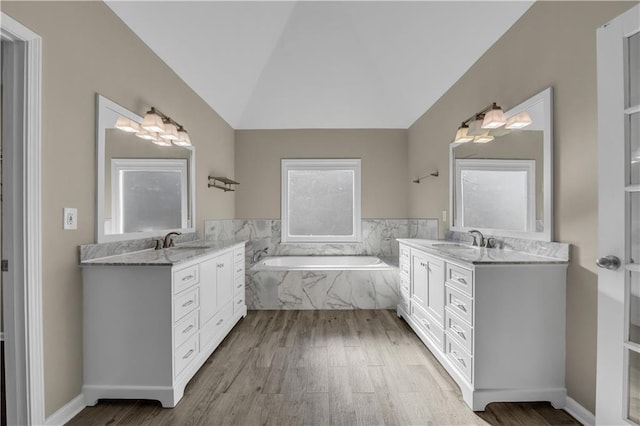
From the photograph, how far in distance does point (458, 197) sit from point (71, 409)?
10.8 ft

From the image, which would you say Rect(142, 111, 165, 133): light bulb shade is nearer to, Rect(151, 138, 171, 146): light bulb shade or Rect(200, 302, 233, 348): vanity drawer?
Rect(151, 138, 171, 146): light bulb shade

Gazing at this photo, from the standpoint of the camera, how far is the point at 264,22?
3027mm

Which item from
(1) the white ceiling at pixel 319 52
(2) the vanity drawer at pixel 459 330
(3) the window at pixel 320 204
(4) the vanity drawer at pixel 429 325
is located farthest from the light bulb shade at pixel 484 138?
(3) the window at pixel 320 204

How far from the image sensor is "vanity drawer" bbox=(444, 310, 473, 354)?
74.7 inches

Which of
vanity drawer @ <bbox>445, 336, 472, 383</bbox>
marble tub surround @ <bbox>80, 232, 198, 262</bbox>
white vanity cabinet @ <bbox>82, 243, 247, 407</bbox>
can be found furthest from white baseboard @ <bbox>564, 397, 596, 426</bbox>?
marble tub surround @ <bbox>80, 232, 198, 262</bbox>

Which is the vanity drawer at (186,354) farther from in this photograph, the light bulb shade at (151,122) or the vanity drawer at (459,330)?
the vanity drawer at (459,330)

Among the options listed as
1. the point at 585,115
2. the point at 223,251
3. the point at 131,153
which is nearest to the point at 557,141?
the point at 585,115

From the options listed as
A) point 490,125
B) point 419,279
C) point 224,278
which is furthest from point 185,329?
point 490,125

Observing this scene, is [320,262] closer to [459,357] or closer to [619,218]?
[459,357]

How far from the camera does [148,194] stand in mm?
2512

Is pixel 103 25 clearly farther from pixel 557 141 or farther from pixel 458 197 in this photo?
pixel 458 197

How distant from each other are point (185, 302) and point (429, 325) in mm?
1901

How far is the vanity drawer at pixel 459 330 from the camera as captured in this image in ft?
6.23

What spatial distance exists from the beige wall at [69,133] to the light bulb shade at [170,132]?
295 millimetres
